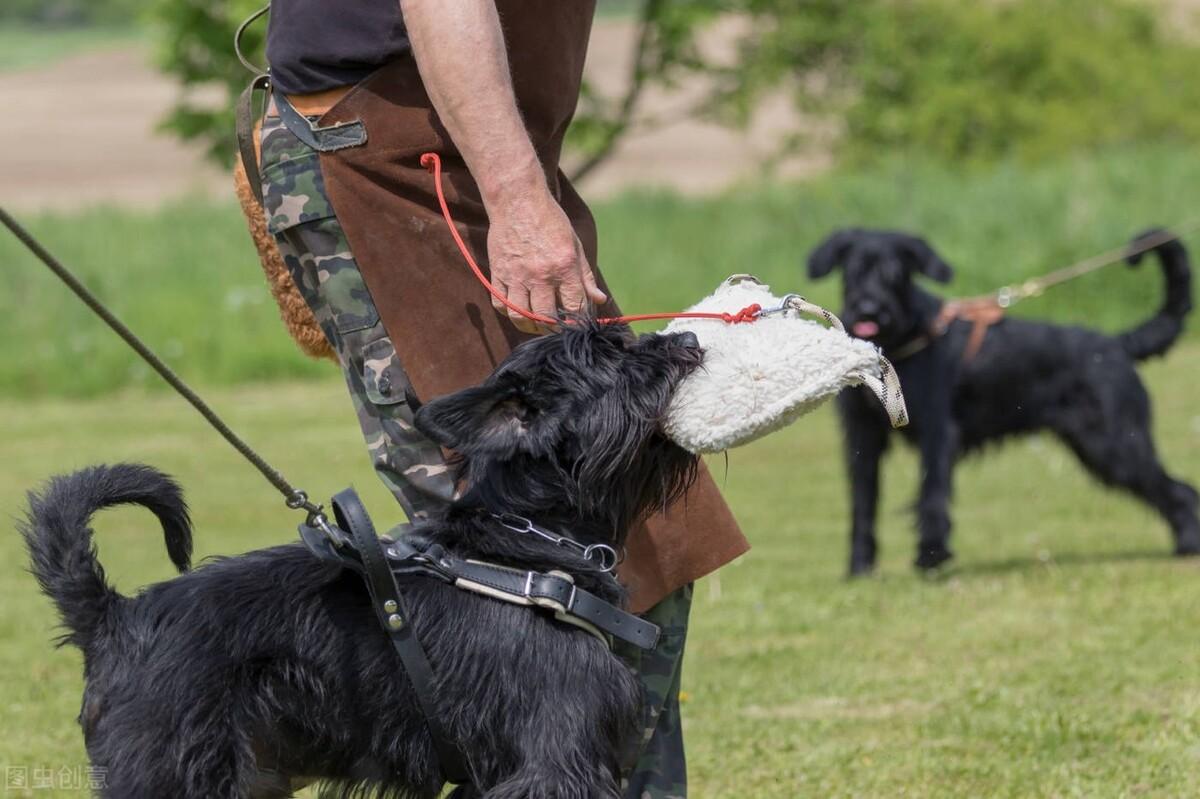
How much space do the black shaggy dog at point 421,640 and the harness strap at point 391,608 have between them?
0.09ft

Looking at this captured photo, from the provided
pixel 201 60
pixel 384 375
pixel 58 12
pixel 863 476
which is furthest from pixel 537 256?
pixel 58 12

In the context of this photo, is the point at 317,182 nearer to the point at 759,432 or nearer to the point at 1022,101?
the point at 759,432

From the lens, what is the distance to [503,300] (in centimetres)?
322

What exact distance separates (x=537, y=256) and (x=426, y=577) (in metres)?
0.65

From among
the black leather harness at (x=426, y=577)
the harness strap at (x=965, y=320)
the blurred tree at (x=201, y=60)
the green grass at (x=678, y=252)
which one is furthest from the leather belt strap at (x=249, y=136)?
the green grass at (x=678, y=252)

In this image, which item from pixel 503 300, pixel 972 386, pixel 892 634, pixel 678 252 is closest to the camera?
pixel 503 300

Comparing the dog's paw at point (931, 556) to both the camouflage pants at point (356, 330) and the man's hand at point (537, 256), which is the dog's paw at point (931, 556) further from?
the man's hand at point (537, 256)

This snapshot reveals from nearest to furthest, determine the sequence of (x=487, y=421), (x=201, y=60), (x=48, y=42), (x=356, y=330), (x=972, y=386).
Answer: (x=487, y=421)
(x=356, y=330)
(x=972, y=386)
(x=201, y=60)
(x=48, y=42)

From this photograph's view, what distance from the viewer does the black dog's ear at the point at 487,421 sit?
292 cm

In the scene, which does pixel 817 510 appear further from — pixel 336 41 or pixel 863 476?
pixel 336 41

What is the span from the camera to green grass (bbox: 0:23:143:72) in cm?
4891

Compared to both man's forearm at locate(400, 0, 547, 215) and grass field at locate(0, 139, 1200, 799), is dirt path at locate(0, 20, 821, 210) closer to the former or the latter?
grass field at locate(0, 139, 1200, 799)

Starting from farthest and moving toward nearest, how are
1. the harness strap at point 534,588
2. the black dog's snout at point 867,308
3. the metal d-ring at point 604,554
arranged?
the black dog's snout at point 867,308 < the metal d-ring at point 604,554 < the harness strap at point 534,588

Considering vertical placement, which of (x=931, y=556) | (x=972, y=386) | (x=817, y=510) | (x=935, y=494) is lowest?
(x=931, y=556)
